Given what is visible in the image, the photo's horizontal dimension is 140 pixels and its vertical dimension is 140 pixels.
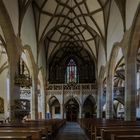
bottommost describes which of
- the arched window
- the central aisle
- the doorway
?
the doorway

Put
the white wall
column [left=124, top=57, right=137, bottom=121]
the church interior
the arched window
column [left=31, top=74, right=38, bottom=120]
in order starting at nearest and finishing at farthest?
1. the church interior
2. the white wall
3. column [left=124, top=57, right=137, bottom=121]
4. column [left=31, top=74, right=38, bottom=120]
5. the arched window

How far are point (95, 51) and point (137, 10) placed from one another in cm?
1828

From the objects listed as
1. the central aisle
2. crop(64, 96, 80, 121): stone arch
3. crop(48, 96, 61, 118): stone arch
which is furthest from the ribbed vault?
crop(64, 96, 80, 121): stone arch

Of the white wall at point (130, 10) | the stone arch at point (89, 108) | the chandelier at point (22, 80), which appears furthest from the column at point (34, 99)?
the stone arch at point (89, 108)

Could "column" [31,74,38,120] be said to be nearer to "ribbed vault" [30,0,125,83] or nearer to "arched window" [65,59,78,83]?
"ribbed vault" [30,0,125,83]

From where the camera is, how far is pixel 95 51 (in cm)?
3291

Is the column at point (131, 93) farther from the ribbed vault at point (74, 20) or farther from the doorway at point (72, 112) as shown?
the doorway at point (72, 112)

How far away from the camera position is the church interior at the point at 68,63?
1405 centimetres

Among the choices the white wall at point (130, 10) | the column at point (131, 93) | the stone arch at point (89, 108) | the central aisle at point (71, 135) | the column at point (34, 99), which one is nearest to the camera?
the central aisle at point (71, 135)

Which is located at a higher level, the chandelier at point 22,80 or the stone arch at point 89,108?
the chandelier at point 22,80

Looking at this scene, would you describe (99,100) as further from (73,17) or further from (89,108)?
(73,17)

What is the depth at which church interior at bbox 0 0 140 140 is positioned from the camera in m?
14.1

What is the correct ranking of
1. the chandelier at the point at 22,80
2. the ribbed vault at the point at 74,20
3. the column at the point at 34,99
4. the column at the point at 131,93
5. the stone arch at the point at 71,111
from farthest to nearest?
the stone arch at the point at 71,111 < the column at the point at 34,99 < the ribbed vault at the point at 74,20 < the column at the point at 131,93 < the chandelier at the point at 22,80

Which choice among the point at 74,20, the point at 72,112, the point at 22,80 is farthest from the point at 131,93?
the point at 72,112
